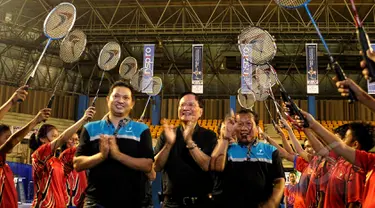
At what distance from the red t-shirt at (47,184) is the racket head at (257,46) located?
290 centimetres

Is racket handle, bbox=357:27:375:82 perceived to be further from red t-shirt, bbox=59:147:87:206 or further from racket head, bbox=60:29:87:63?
red t-shirt, bbox=59:147:87:206

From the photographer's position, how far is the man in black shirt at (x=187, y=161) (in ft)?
12.4

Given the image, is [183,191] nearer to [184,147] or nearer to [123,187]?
[184,147]

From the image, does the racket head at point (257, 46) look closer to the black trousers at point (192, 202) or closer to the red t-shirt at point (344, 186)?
the red t-shirt at point (344, 186)

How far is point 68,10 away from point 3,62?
17.9m

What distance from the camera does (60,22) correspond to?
18.1 ft

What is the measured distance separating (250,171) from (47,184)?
2.88 meters

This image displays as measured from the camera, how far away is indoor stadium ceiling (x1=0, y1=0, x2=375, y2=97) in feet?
60.4

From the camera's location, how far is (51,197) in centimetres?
529

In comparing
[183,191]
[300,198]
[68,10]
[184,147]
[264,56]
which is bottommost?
[300,198]

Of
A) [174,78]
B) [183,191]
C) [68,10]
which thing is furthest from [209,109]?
[183,191]

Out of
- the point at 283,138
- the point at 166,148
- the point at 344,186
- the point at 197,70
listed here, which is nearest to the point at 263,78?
the point at 283,138

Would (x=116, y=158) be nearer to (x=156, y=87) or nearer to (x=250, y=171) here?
(x=250, y=171)

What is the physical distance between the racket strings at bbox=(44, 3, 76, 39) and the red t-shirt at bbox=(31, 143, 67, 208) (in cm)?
162
